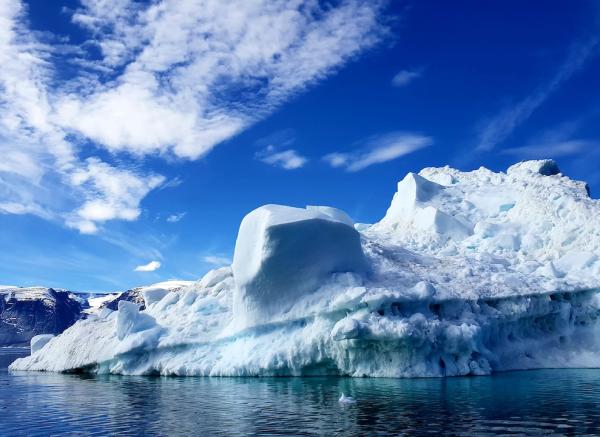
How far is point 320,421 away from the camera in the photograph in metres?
11.2

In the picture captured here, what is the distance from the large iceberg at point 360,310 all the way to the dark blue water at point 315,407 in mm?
1578

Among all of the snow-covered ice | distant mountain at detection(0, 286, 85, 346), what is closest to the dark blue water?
the snow-covered ice

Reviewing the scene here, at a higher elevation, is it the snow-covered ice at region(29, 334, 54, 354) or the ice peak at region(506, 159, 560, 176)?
the ice peak at region(506, 159, 560, 176)

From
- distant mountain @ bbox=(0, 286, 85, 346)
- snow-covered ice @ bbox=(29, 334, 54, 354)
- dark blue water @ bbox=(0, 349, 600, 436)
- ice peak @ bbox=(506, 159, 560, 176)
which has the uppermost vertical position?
distant mountain @ bbox=(0, 286, 85, 346)

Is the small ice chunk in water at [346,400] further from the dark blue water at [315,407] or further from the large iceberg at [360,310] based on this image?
the large iceberg at [360,310]

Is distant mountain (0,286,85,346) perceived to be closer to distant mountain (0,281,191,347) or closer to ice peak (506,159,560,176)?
distant mountain (0,281,191,347)

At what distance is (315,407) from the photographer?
13.2 metres

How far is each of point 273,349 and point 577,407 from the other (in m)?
12.1

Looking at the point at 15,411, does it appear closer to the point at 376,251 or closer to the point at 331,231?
the point at 331,231

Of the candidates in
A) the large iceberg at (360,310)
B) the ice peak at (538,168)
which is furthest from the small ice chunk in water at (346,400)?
the ice peak at (538,168)

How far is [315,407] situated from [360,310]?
7985mm

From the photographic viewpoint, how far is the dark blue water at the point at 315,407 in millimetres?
10547

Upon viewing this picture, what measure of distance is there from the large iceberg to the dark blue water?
1578 mm

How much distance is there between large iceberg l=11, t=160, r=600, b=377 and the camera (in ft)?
68.6
